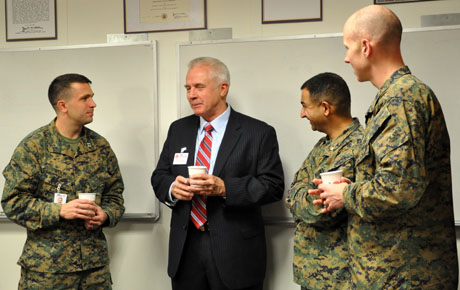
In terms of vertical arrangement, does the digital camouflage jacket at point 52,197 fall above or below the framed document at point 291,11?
below

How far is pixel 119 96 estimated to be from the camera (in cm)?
356

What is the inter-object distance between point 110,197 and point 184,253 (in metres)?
0.61

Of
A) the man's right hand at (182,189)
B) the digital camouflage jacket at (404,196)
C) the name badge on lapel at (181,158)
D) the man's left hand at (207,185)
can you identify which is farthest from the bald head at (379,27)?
the name badge on lapel at (181,158)

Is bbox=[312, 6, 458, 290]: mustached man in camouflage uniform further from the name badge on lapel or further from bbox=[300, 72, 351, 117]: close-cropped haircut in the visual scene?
the name badge on lapel

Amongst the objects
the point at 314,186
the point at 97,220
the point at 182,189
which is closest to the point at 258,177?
the point at 182,189

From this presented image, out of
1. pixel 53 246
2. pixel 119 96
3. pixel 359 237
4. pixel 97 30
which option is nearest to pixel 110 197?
pixel 53 246

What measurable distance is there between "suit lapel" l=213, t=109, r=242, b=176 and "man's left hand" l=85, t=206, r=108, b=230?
691 millimetres

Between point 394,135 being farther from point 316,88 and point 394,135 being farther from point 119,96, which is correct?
point 119,96

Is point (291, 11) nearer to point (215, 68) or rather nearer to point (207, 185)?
point (215, 68)

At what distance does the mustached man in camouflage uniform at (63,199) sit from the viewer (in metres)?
2.77

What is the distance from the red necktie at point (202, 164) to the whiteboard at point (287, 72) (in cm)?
51

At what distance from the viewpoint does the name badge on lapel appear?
9.64 ft

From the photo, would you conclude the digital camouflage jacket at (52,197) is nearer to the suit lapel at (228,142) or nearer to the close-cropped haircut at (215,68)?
the suit lapel at (228,142)

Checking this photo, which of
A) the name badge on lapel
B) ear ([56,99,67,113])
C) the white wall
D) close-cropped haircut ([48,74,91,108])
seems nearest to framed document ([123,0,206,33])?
the white wall
